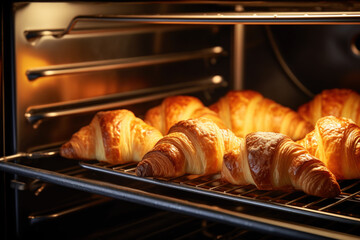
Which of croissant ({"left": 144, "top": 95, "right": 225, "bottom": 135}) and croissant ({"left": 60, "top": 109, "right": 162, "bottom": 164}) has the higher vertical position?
croissant ({"left": 144, "top": 95, "right": 225, "bottom": 135})

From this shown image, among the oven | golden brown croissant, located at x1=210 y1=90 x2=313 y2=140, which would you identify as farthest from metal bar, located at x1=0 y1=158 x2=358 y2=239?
golden brown croissant, located at x1=210 y1=90 x2=313 y2=140

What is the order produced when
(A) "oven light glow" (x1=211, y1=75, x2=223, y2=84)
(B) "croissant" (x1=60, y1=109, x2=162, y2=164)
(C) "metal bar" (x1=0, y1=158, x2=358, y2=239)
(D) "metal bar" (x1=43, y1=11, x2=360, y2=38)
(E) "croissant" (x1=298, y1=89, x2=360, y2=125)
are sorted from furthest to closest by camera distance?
1. (A) "oven light glow" (x1=211, y1=75, x2=223, y2=84)
2. (E) "croissant" (x1=298, y1=89, x2=360, y2=125)
3. (B) "croissant" (x1=60, y1=109, x2=162, y2=164)
4. (D) "metal bar" (x1=43, y1=11, x2=360, y2=38)
5. (C) "metal bar" (x1=0, y1=158, x2=358, y2=239)

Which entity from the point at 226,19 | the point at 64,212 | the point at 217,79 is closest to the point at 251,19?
the point at 226,19

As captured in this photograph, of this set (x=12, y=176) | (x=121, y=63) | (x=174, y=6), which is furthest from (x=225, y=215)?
(x=174, y=6)

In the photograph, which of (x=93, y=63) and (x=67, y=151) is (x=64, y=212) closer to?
(x=67, y=151)

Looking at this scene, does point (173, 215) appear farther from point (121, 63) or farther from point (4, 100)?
point (4, 100)

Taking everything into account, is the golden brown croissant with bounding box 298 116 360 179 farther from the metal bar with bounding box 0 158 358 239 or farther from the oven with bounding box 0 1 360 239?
the metal bar with bounding box 0 158 358 239
